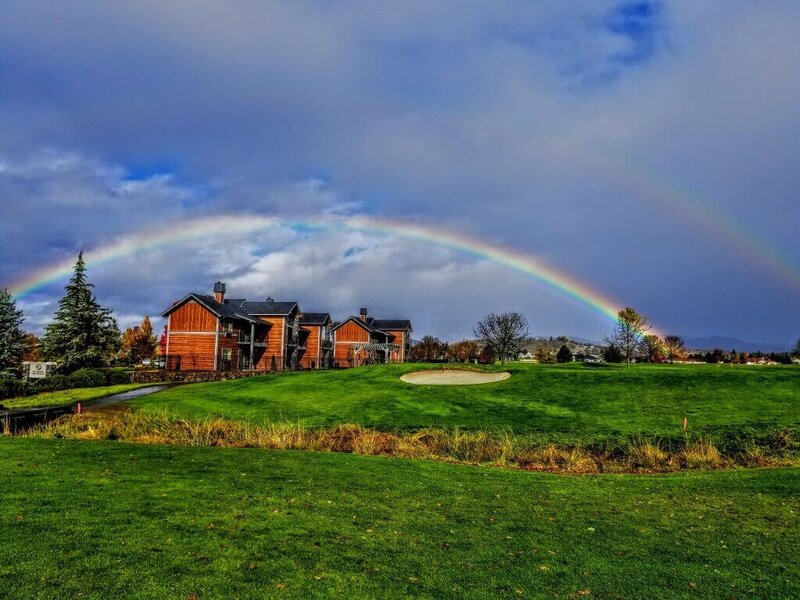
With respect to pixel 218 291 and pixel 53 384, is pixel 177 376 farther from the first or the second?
pixel 218 291

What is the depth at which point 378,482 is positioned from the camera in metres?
13.1

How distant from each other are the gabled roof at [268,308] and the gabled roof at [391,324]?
107 ft

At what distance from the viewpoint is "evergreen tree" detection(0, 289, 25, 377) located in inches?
1928

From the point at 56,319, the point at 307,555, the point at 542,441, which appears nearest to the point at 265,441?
the point at 542,441

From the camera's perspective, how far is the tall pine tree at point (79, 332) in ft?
187

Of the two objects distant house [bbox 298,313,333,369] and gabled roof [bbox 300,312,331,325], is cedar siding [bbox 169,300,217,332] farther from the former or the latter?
gabled roof [bbox 300,312,331,325]

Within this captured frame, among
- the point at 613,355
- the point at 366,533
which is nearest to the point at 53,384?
the point at 366,533

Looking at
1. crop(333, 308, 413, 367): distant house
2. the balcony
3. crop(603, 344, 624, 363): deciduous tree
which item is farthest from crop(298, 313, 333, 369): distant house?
crop(603, 344, 624, 363): deciduous tree

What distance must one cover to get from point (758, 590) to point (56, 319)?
211 feet

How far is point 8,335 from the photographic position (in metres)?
49.8

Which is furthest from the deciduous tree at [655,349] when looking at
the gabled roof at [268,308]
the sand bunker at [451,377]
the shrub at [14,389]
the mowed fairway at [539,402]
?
the shrub at [14,389]

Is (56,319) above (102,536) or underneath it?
above

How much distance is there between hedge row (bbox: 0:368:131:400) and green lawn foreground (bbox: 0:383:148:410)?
0.87 meters

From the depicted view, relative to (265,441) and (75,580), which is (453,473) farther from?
(75,580)
